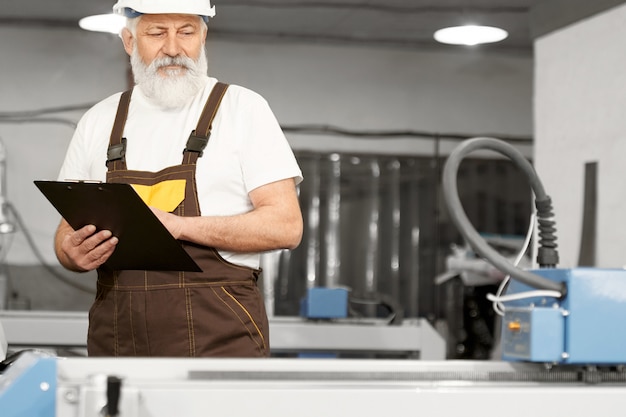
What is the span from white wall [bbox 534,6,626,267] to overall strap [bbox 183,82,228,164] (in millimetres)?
2632

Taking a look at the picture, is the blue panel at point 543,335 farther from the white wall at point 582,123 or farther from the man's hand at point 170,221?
the white wall at point 582,123

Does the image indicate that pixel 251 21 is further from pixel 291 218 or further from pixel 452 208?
pixel 452 208

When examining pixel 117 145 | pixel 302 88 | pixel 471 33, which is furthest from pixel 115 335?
pixel 302 88

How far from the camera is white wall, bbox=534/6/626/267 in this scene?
422 centimetres

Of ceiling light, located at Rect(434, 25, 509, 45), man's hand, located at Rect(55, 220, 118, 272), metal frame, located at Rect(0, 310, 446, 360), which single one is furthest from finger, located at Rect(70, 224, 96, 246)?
ceiling light, located at Rect(434, 25, 509, 45)

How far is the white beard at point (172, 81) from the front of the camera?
2021 mm

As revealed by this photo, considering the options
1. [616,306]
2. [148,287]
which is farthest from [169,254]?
[616,306]

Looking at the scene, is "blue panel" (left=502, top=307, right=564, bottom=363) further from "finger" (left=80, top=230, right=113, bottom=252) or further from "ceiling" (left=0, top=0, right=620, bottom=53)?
"ceiling" (left=0, top=0, right=620, bottom=53)

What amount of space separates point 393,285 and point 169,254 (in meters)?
4.86

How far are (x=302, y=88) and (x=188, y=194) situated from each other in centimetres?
462

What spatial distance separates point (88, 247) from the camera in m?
1.86

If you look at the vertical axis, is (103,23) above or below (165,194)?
above

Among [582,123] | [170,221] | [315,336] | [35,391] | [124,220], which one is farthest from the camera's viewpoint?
[582,123]

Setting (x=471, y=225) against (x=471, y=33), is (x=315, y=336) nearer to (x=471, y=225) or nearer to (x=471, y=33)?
(x=471, y=33)
